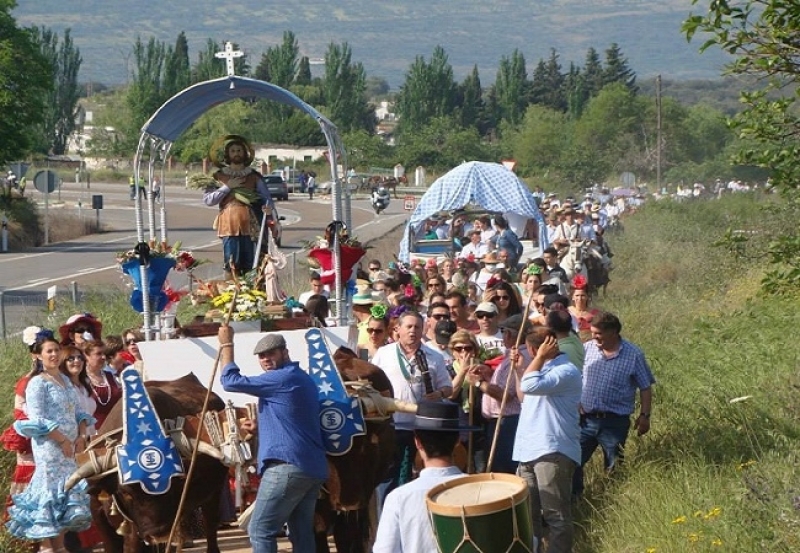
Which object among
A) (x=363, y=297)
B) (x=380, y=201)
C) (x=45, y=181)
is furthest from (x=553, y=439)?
(x=380, y=201)

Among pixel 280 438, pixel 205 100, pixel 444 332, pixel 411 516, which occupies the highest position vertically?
pixel 205 100

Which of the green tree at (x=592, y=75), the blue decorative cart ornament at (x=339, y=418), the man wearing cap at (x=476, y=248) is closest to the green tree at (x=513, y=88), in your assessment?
the green tree at (x=592, y=75)

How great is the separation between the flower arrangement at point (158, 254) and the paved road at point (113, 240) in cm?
36

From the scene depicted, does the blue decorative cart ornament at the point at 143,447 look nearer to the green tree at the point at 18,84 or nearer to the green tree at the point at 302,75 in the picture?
the green tree at the point at 18,84

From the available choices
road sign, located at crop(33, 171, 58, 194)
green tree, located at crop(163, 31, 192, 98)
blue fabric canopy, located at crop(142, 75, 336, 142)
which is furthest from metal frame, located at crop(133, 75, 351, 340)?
green tree, located at crop(163, 31, 192, 98)

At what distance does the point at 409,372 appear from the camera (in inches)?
465

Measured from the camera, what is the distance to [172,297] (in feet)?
47.1

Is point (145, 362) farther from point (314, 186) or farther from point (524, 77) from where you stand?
point (524, 77)

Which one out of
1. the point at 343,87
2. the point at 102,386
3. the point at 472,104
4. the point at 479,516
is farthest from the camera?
the point at 472,104

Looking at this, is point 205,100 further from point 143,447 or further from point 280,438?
point 280,438

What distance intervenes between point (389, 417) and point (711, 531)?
2.84 meters

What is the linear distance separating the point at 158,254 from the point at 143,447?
3.76 meters

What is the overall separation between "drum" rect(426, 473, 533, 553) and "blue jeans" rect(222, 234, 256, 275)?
7997 mm

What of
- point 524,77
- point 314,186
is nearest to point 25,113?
point 314,186
